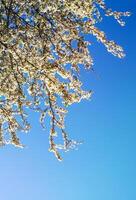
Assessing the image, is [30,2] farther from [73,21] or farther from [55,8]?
[73,21]

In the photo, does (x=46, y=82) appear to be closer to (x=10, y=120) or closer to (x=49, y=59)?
(x=49, y=59)

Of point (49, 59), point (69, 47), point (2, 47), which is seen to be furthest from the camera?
point (69, 47)

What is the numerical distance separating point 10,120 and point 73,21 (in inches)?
136

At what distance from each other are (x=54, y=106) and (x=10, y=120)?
→ 1424mm

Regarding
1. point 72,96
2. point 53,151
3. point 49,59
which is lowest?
point 53,151

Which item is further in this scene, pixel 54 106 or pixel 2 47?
pixel 54 106

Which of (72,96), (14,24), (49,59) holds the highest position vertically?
(14,24)

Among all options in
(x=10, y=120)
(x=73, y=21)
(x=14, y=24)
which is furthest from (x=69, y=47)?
(x=10, y=120)

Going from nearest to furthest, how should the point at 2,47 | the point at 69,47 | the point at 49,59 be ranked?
the point at 2,47, the point at 49,59, the point at 69,47

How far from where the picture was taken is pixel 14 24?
547 inches

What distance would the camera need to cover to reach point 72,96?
1323cm

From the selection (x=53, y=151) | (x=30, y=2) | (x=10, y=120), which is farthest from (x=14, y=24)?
(x=53, y=151)

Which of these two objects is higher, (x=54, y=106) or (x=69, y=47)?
(x=69, y=47)

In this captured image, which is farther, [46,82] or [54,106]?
[54,106]
